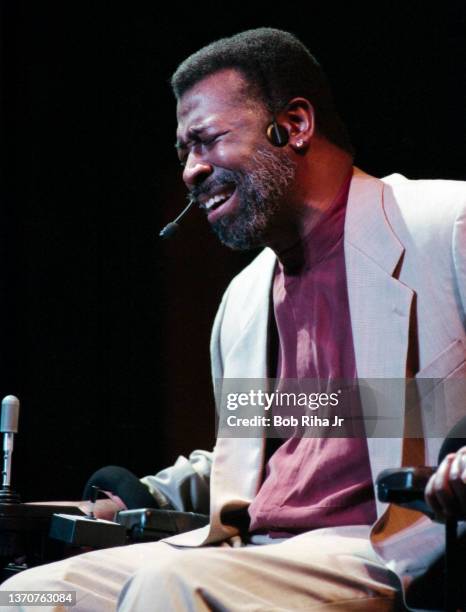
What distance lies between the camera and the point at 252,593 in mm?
1401

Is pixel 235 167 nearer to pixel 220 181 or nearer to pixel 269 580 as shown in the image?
pixel 220 181

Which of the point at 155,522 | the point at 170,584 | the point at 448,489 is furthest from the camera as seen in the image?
the point at 155,522

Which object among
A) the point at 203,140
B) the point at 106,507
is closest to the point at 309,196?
the point at 203,140

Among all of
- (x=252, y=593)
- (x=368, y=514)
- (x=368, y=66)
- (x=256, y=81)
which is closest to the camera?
(x=252, y=593)

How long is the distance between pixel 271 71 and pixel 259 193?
320 millimetres

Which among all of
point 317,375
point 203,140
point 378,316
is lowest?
point 317,375

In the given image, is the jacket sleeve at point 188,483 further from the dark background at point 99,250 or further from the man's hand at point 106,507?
the dark background at point 99,250

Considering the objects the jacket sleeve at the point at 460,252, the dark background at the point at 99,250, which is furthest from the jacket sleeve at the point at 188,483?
the dark background at the point at 99,250

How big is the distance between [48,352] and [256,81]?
4.16 ft

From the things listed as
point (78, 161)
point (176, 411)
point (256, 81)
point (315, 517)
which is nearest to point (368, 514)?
point (315, 517)

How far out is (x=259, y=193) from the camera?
1.98 m

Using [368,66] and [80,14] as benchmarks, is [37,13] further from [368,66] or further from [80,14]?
[368,66]

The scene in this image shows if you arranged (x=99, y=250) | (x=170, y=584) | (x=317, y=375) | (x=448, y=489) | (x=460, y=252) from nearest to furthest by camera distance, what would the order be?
(x=448, y=489)
(x=170, y=584)
(x=460, y=252)
(x=317, y=375)
(x=99, y=250)

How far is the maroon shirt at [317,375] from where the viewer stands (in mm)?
1685
